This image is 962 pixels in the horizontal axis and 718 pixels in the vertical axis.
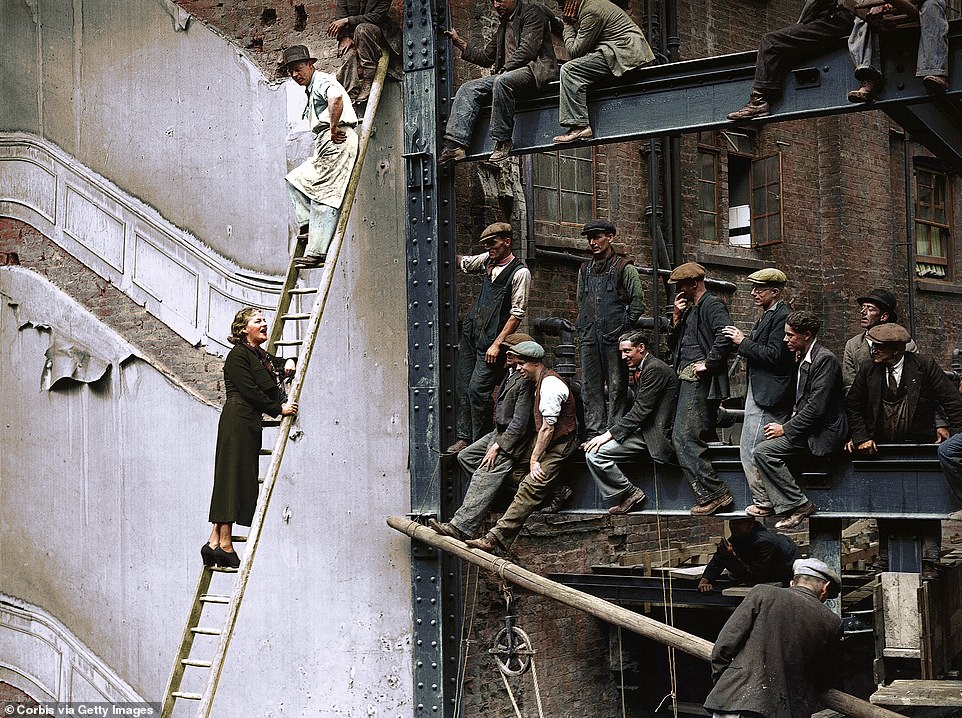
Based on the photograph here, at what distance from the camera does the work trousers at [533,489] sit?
991cm

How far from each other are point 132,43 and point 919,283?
12245mm

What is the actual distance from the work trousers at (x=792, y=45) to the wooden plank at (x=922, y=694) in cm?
436

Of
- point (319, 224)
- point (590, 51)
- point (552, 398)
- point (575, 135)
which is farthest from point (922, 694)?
point (319, 224)

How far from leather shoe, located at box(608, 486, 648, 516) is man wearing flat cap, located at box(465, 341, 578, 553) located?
556 millimetres

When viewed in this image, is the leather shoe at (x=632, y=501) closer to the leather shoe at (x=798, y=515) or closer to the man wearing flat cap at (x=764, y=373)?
the man wearing flat cap at (x=764, y=373)

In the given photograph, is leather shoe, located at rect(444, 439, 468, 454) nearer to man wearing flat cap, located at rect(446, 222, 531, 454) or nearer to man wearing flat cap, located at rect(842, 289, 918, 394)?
man wearing flat cap, located at rect(446, 222, 531, 454)

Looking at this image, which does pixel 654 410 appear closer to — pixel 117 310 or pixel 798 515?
pixel 798 515

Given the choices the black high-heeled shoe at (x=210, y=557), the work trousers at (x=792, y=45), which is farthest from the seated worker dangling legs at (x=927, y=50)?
the black high-heeled shoe at (x=210, y=557)

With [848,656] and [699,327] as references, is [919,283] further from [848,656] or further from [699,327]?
[699,327]

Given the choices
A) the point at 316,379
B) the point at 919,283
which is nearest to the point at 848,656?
the point at 316,379

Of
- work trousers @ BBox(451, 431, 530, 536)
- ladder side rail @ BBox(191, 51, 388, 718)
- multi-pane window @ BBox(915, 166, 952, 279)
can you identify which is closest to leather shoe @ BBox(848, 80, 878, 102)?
work trousers @ BBox(451, 431, 530, 536)

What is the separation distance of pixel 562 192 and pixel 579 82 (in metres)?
3.62

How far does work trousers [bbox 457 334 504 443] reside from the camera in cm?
1047

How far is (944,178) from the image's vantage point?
66.1 ft
